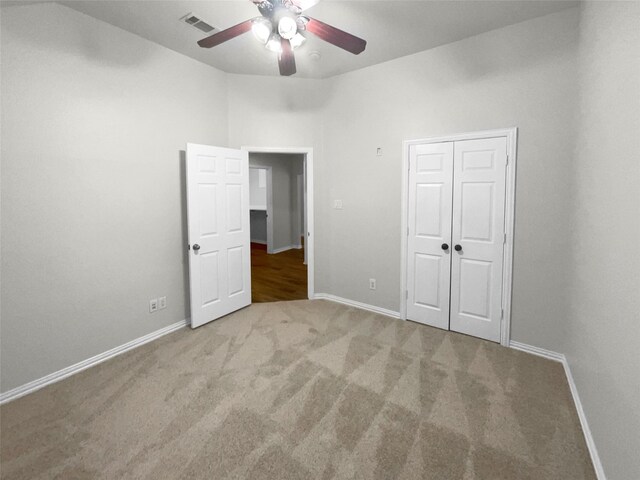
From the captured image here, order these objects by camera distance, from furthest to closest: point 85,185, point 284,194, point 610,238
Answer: point 284,194
point 85,185
point 610,238

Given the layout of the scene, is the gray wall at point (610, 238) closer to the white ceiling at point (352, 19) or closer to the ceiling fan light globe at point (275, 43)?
the white ceiling at point (352, 19)

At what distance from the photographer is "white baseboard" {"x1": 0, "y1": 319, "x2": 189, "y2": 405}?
2205mm

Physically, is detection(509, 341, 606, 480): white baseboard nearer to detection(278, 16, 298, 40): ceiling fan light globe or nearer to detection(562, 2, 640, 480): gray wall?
detection(562, 2, 640, 480): gray wall

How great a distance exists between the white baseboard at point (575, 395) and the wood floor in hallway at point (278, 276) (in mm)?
2554

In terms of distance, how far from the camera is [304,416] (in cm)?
200

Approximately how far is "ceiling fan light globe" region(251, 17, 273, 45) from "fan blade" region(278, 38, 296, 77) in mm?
110

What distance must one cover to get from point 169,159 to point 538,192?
3.42 meters

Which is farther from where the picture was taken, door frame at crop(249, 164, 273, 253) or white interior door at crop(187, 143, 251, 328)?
door frame at crop(249, 164, 273, 253)

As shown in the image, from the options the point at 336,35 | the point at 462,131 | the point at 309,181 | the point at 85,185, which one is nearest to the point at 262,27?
the point at 336,35

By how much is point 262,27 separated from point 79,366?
2.89 metres

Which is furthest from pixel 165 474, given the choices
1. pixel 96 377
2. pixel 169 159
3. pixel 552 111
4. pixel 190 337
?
pixel 552 111

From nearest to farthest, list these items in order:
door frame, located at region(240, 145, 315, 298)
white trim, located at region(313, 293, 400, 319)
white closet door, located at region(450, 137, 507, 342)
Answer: white closet door, located at region(450, 137, 507, 342) < white trim, located at region(313, 293, 400, 319) < door frame, located at region(240, 145, 315, 298)

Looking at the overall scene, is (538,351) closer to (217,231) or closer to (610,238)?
(610,238)

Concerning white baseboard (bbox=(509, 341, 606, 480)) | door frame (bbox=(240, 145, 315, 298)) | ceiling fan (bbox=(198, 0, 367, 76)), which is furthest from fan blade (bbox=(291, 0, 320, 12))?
white baseboard (bbox=(509, 341, 606, 480))
